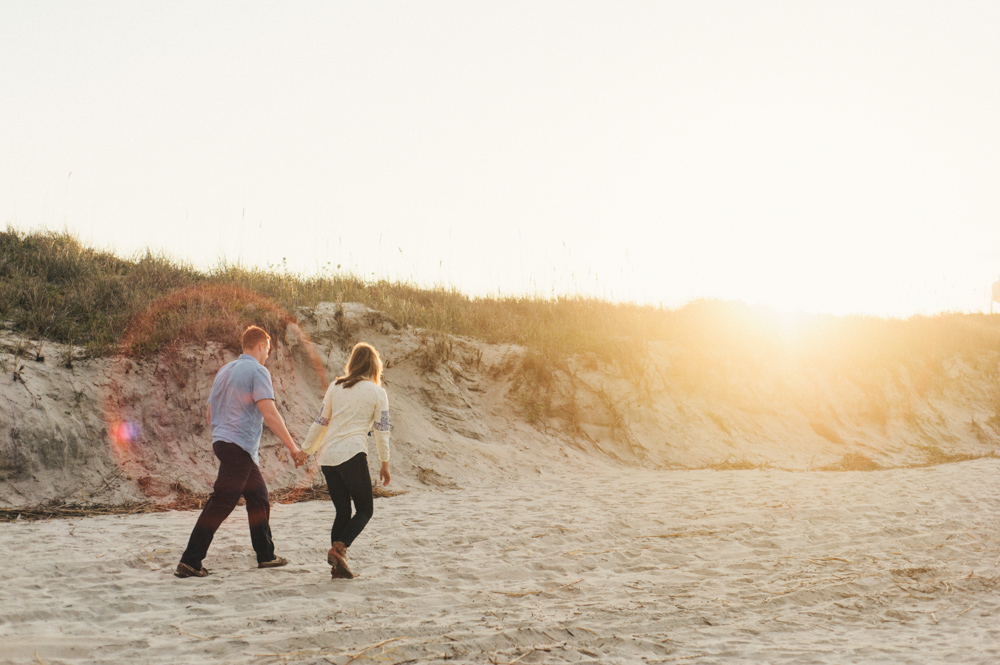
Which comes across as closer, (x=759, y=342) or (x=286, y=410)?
(x=286, y=410)

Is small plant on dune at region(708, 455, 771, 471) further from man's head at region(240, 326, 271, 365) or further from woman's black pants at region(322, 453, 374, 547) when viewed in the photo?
man's head at region(240, 326, 271, 365)

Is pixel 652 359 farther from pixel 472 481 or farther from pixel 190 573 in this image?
pixel 190 573

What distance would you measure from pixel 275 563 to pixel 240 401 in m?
1.42

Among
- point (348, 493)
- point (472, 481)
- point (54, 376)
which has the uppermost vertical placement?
point (54, 376)

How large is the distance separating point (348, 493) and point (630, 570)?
2541 millimetres

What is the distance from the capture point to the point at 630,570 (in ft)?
19.4

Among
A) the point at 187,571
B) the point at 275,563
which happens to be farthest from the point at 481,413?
the point at 187,571

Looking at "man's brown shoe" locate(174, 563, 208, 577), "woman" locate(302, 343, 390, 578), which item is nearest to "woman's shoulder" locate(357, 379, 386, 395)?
"woman" locate(302, 343, 390, 578)

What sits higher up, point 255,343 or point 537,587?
point 255,343

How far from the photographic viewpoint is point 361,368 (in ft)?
18.3

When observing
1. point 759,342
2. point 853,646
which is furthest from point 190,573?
point 759,342

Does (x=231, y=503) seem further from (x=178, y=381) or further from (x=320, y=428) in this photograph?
(x=178, y=381)

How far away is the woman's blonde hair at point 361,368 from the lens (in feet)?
18.2

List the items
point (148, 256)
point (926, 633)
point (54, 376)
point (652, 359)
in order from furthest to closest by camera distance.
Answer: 1. point (652, 359)
2. point (148, 256)
3. point (54, 376)
4. point (926, 633)
